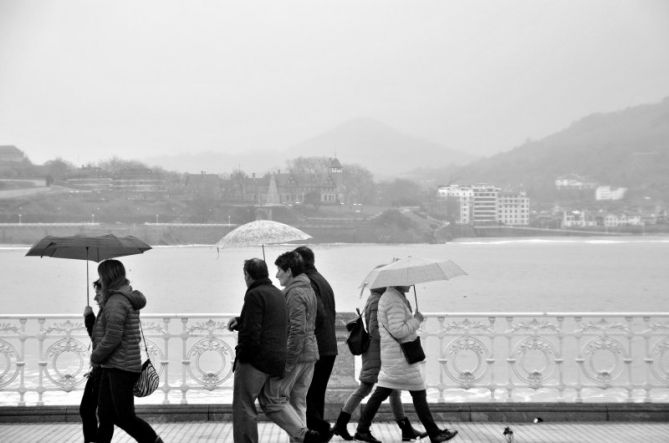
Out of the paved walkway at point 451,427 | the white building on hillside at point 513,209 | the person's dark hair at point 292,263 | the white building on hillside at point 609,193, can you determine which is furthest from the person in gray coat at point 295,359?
the white building on hillside at point 609,193

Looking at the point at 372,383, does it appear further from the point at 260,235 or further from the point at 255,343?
the point at 255,343

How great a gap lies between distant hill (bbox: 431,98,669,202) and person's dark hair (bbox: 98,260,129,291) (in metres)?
161

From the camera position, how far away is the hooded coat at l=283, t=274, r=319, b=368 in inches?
209

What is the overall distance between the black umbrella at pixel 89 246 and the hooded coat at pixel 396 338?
1611mm

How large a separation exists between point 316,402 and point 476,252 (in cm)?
11192

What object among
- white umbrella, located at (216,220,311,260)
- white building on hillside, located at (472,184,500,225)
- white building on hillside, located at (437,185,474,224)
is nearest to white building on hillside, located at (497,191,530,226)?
white building on hillside, located at (472,184,500,225)

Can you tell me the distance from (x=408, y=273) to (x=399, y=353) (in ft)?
1.81

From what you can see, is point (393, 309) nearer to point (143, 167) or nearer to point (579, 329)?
point (579, 329)

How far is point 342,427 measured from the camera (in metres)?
6.06

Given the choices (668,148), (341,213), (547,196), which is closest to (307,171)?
(341,213)

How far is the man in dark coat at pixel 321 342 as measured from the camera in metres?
5.76

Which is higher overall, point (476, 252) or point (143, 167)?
point (143, 167)

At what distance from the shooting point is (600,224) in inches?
5591

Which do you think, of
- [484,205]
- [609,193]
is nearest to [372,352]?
[484,205]
